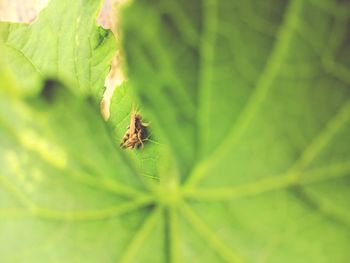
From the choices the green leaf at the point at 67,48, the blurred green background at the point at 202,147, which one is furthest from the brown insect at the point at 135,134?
the blurred green background at the point at 202,147

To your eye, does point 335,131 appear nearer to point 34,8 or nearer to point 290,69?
point 290,69

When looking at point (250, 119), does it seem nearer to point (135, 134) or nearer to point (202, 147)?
point (202, 147)

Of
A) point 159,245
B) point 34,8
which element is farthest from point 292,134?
point 34,8

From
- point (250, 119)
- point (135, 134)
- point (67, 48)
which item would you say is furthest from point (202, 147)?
point (135, 134)

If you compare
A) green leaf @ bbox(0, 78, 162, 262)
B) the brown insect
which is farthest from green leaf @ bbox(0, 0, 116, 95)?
green leaf @ bbox(0, 78, 162, 262)

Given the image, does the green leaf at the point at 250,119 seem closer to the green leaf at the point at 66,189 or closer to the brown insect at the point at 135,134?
the green leaf at the point at 66,189

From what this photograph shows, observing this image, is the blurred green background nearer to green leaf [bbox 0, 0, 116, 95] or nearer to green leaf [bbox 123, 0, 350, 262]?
green leaf [bbox 123, 0, 350, 262]
